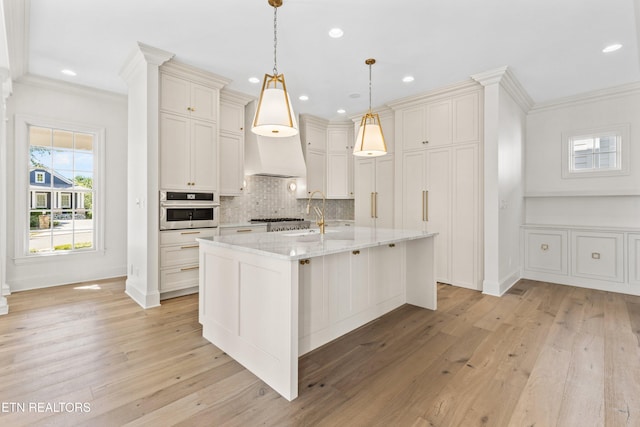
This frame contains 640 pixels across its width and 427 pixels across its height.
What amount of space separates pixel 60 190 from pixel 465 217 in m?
5.63

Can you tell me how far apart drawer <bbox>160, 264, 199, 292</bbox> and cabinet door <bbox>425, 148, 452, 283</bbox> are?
10.7 ft

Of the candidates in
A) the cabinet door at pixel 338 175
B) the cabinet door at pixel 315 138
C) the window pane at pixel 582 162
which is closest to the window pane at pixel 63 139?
the cabinet door at pixel 315 138

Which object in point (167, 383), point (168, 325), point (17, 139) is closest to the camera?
point (167, 383)

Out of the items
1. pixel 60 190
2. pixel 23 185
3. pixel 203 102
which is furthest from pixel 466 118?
pixel 23 185

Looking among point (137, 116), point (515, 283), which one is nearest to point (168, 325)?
point (137, 116)

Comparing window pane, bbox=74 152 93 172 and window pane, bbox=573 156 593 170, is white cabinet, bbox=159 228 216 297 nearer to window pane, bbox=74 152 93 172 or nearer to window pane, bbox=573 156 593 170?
window pane, bbox=74 152 93 172

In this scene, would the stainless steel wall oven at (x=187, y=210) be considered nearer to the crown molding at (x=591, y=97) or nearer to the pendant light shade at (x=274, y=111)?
the pendant light shade at (x=274, y=111)

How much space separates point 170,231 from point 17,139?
2.42 meters

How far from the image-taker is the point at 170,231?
3.54 m

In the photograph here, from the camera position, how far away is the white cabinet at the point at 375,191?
4.95m

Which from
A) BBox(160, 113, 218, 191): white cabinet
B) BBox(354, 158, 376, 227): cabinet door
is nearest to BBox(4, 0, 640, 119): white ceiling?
BBox(160, 113, 218, 191): white cabinet

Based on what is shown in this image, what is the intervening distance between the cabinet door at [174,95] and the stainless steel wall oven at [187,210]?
99 cm

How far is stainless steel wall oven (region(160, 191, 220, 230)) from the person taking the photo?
3479mm

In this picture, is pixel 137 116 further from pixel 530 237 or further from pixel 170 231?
pixel 530 237
